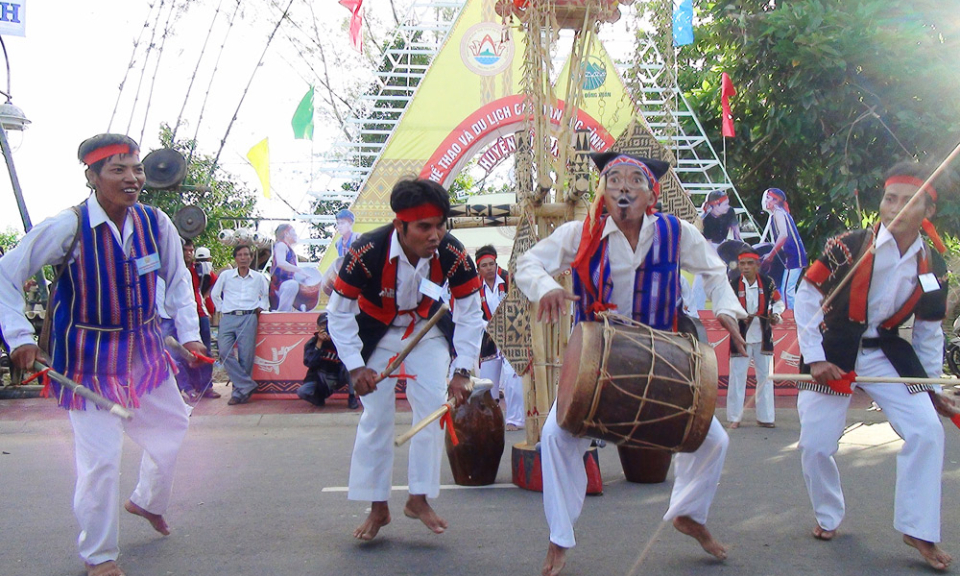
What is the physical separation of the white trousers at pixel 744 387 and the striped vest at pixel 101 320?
6.42 metres

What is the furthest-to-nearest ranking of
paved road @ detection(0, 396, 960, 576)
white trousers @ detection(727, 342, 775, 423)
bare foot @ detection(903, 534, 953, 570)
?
white trousers @ detection(727, 342, 775, 423) < paved road @ detection(0, 396, 960, 576) < bare foot @ detection(903, 534, 953, 570)

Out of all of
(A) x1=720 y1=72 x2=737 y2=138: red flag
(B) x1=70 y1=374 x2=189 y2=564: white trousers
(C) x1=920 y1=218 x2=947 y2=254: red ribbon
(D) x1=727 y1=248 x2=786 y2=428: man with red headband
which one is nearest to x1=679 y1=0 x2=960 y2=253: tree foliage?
(A) x1=720 y1=72 x2=737 y2=138: red flag

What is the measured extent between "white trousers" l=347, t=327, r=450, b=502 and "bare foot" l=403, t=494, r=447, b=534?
41 millimetres

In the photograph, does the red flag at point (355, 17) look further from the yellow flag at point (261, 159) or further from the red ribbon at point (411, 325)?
the red ribbon at point (411, 325)

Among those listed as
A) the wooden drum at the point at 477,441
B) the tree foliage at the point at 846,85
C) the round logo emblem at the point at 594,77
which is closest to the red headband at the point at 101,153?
the wooden drum at the point at 477,441

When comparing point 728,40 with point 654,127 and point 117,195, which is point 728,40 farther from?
point 117,195

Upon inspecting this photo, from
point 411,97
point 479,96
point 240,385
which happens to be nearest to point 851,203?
point 479,96

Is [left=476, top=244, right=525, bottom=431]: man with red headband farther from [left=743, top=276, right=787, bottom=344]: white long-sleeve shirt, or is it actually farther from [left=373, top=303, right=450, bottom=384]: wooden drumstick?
[left=373, top=303, right=450, bottom=384]: wooden drumstick

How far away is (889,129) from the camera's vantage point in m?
13.3

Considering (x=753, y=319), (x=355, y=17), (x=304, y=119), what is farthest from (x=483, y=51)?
(x=753, y=319)

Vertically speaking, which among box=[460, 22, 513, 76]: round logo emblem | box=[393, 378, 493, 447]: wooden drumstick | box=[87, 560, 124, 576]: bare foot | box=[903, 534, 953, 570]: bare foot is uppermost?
box=[460, 22, 513, 76]: round logo emblem

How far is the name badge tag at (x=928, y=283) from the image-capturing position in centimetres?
460

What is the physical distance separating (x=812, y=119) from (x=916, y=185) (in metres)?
10.1

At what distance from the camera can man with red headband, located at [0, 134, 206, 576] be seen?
418cm
